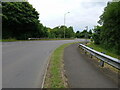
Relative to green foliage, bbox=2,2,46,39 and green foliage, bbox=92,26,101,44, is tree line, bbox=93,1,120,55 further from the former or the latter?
green foliage, bbox=2,2,46,39

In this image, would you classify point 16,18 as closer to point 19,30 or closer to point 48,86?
point 19,30

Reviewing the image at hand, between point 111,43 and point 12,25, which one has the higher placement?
point 12,25

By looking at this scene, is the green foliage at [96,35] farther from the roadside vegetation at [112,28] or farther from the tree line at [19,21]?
the roadside vegetation at [112,28]

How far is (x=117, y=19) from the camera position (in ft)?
80.4

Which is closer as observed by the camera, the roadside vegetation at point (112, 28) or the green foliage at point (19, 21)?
the roadside vegetation at point (112, 28)

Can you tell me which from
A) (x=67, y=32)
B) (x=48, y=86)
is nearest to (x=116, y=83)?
(x=48, y=86)

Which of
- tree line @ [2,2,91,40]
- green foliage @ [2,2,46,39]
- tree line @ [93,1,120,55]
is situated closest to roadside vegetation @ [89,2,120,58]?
tree line @ [93,1,120,55]

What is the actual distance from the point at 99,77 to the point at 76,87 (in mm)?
1630

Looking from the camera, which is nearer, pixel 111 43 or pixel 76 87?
pixel 76 87

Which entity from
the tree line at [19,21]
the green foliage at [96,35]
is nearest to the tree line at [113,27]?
the green foliage at [96,35]

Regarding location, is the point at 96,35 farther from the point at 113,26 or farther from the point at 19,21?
the point at 19,21

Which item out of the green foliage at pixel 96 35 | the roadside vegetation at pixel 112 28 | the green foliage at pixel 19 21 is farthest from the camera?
the green foliage at pixel 19 21

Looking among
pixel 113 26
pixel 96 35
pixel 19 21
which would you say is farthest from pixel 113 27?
pixel 19 21

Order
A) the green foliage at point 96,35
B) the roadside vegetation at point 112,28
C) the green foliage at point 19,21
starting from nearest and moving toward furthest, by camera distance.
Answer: the roadside vegetation at point 112,28 < the green foliage at point 96,35 < the green foliage at point 19,21
